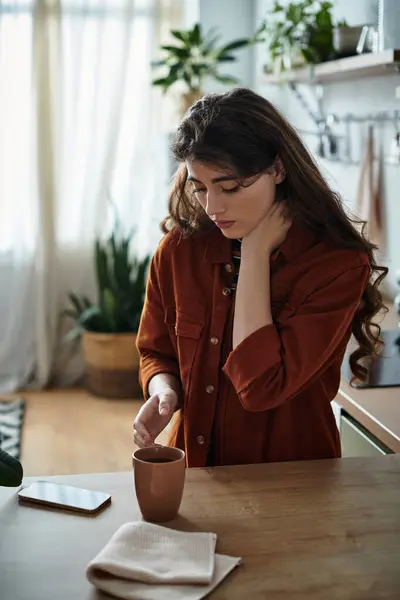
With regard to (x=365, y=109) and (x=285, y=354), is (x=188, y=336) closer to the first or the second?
(x=285, y=354)

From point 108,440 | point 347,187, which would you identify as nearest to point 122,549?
point 347,187

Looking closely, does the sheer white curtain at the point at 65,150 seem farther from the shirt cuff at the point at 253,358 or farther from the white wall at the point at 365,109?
the shirt cuff at the point at 253,358

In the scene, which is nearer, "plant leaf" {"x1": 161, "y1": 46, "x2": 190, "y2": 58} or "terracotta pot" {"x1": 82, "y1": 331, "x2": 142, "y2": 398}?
"plant leaf" {"x1": 161, "y1": 46, "x2": 190, "y2": 58}

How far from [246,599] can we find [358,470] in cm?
47

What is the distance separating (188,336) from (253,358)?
202mm

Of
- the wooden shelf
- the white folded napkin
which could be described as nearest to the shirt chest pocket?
the white folded napkin

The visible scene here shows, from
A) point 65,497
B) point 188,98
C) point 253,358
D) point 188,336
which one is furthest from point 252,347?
point 188,98

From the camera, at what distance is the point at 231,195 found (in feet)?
5.10

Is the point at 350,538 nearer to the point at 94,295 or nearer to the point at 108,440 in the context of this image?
the point at 108,440

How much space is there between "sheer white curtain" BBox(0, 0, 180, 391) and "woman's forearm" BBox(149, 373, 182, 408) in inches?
132

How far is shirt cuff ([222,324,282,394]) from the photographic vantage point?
1.56m

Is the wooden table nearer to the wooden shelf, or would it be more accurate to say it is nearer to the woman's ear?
the woman's ear

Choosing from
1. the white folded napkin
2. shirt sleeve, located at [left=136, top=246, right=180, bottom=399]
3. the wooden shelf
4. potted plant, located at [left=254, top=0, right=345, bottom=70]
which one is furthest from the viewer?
potted plant, located at [left=254, top=0, right=345, bottom=70]

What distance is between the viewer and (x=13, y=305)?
199 inches
